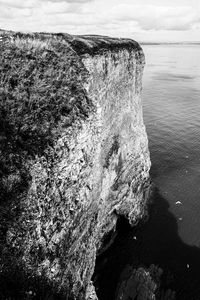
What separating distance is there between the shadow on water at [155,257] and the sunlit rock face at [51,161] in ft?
26.9

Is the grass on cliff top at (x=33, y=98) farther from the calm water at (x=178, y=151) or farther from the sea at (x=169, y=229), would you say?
the calm water at (x=178, y=151)

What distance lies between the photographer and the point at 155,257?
34250 mm

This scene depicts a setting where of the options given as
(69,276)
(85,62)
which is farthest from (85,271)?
(85,62)

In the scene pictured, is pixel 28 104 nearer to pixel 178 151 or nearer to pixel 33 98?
pixel 33 98

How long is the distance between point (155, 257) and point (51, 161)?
22250mm

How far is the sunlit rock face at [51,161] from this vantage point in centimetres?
1777

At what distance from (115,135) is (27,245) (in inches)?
696

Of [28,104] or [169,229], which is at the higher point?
[28,104]

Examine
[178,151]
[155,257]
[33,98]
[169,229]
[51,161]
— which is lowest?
[155,257]

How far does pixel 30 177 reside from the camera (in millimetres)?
18891

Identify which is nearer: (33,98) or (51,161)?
(51,161)

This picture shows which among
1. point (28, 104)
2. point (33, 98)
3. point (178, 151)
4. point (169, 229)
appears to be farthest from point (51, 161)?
point (178, 151)

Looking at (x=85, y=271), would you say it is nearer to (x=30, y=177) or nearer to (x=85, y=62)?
(x=30, y=177)

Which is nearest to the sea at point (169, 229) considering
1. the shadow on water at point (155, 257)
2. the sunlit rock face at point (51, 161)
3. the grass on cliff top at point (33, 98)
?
the shadow on water at point (155, 257)
